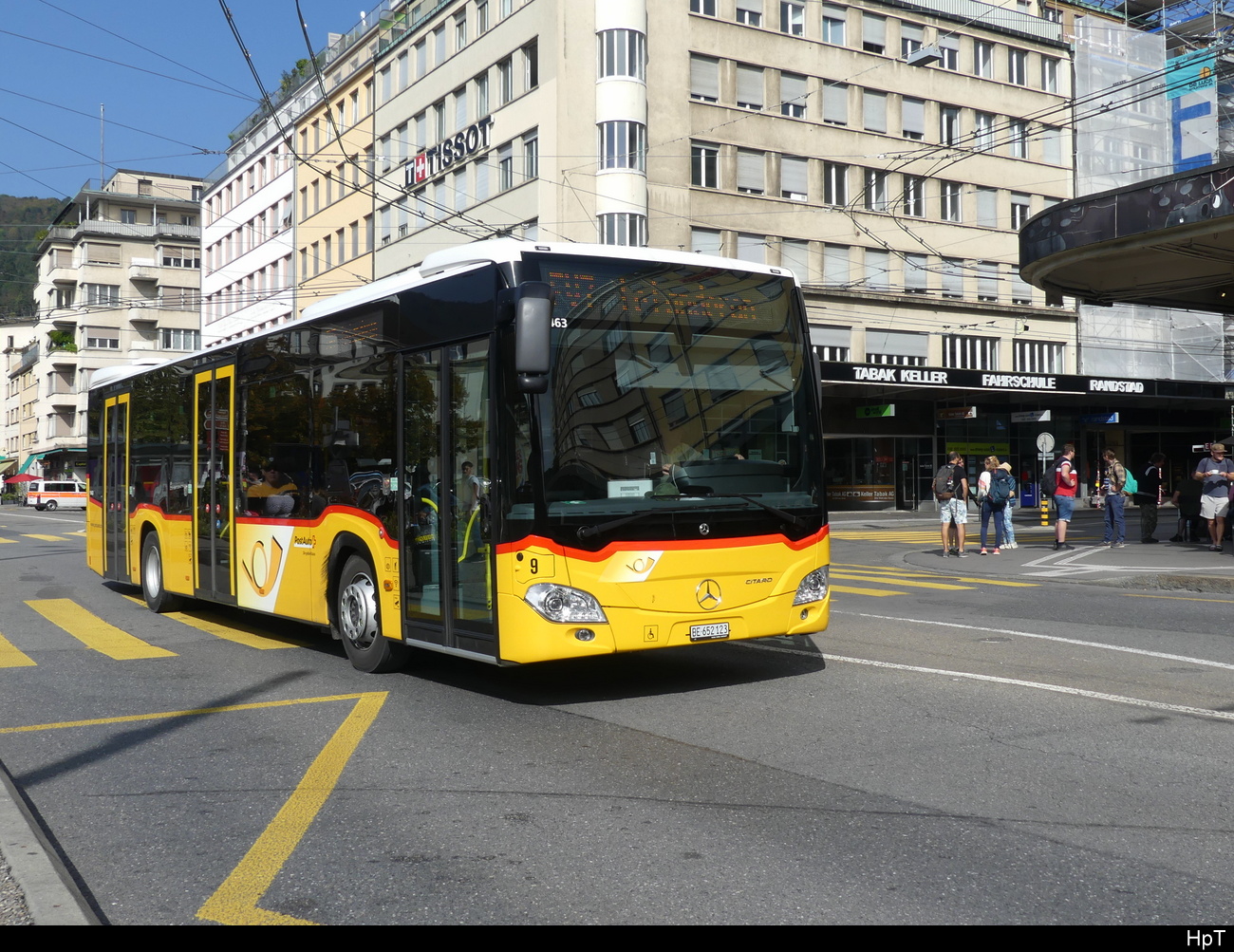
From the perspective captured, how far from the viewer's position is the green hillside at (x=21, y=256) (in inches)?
3130

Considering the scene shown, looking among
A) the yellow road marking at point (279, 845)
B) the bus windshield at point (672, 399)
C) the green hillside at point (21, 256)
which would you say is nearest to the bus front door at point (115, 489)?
the yellow road marking at point (279, 845)

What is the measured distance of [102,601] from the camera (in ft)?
50.2

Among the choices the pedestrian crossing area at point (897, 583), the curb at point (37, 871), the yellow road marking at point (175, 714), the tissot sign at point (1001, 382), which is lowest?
the pedestrian crossing area at point (897, 583)

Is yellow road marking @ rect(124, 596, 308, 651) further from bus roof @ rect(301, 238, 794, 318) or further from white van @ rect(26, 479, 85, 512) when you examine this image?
white van @ rect(26, 479, 85, 512)

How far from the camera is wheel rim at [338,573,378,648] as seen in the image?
9023 millimetres

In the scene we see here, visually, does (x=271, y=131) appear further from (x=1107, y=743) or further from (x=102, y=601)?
(x=1107, y=743)

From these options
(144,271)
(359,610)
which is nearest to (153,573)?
(359,610)

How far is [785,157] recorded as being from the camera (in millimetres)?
44062

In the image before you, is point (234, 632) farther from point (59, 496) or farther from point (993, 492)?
point (59, 496)

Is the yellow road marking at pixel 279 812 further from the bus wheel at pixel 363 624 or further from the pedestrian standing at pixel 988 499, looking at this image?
the pedestrian standing at pixel 988 499

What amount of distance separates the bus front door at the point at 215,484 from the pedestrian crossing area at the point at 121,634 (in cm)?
46

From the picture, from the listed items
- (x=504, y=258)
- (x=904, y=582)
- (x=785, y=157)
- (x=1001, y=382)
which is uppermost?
(x=785, y=157)

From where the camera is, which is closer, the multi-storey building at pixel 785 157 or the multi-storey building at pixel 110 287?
the multi-storey building at pixel 785 157

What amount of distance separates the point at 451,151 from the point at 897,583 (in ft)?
109
